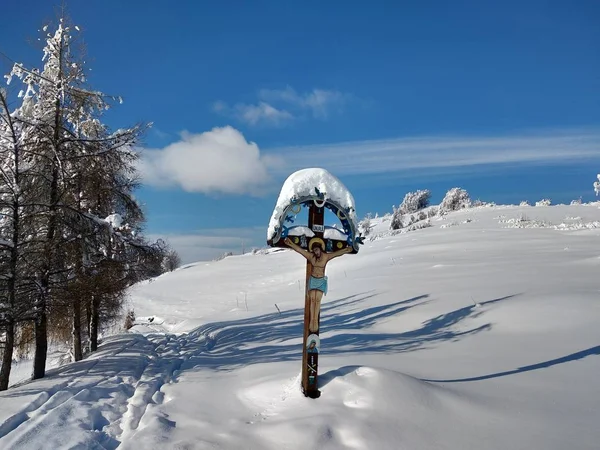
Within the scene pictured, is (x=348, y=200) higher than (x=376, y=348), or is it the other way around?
(x=348, y=200)

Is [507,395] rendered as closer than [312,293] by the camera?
Yes

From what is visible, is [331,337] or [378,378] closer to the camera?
[378,378]

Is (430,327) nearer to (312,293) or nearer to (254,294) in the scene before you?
(312,293)

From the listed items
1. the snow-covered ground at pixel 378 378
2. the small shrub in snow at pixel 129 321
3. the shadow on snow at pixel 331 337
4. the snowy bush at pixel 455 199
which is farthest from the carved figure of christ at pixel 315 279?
the snowy bush at pixel 455 199

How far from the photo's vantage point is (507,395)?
5.36m

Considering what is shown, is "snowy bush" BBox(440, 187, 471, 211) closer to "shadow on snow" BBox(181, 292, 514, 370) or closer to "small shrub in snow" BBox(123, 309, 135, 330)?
"shadow on snow" BBox(181, 292, 514, 370)

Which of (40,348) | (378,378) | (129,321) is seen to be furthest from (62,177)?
(129,321)

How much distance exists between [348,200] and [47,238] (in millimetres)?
6251

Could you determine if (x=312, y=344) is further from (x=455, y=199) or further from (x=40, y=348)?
(x=455, y=199)

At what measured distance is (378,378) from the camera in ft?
17.4

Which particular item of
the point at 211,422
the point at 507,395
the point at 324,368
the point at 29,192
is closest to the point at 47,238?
the point at 29,192

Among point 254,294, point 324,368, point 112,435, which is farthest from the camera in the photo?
point 254,294

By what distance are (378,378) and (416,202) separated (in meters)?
67.2

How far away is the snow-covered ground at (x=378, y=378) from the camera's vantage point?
446 cm
